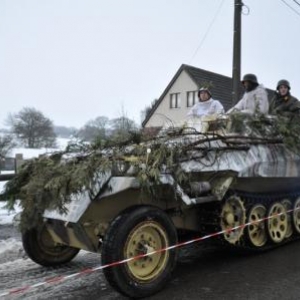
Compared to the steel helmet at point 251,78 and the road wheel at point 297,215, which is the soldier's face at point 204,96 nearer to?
the steel helmet at point 251,78

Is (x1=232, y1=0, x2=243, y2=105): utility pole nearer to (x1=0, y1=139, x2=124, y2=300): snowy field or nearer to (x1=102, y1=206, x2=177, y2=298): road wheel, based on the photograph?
(x1=0, y1=139, x2=124, y2=300): snowy field

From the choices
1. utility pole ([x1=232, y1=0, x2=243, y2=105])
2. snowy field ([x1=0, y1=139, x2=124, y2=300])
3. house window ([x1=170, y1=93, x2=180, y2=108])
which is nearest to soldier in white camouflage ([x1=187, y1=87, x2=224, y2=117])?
snowy field ([x1=0, y1=139, x2=124, y2=300])

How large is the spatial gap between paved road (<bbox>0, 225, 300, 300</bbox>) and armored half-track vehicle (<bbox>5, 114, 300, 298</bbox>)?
0.73ft

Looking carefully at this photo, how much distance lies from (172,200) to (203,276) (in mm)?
959

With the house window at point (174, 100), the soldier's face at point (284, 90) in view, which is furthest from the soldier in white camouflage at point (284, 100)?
the house window at point (174, 100)

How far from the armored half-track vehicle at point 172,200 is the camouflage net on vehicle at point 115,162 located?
2cm

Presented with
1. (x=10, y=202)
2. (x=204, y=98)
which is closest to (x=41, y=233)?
(x=10, y=202)

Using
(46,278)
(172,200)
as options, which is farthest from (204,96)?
(46,278)

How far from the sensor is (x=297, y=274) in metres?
5.68

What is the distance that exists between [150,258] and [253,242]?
199 centimetres

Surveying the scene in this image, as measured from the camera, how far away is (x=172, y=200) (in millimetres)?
5680

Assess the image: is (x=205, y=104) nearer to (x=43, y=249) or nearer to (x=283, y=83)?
(x=283, y=83)

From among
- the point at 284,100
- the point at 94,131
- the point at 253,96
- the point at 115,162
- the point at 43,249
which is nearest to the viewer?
the point at 115,162

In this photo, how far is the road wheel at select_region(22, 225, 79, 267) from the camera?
608 centimetres
